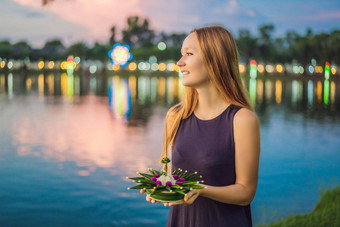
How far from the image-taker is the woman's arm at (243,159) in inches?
98.7

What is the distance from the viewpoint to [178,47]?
483 feet

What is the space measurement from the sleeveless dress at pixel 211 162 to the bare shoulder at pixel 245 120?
0.04 m

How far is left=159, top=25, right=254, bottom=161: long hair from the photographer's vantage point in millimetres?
2566

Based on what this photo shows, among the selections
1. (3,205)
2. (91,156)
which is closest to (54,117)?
(91,156)

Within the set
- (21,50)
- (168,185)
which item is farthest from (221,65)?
(21,50)

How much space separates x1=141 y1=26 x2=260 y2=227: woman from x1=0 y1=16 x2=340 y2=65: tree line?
96.6m

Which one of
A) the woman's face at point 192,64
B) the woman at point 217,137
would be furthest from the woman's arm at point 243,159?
the woman's face at point 192,64

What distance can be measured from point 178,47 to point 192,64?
145893 mm

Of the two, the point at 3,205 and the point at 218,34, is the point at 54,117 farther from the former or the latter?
the point at 218,34

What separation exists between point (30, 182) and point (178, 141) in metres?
8.77

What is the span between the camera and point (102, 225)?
27.6ft

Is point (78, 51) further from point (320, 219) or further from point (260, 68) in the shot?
point (320, 219)

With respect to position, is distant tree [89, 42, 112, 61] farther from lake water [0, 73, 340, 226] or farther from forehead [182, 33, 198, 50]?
forehead [182, 33, 198, 50]

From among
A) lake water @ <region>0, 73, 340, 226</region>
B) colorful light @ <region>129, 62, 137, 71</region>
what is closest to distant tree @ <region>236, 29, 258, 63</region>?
colorful light @ <region>129, 62, 137, 71</region>
